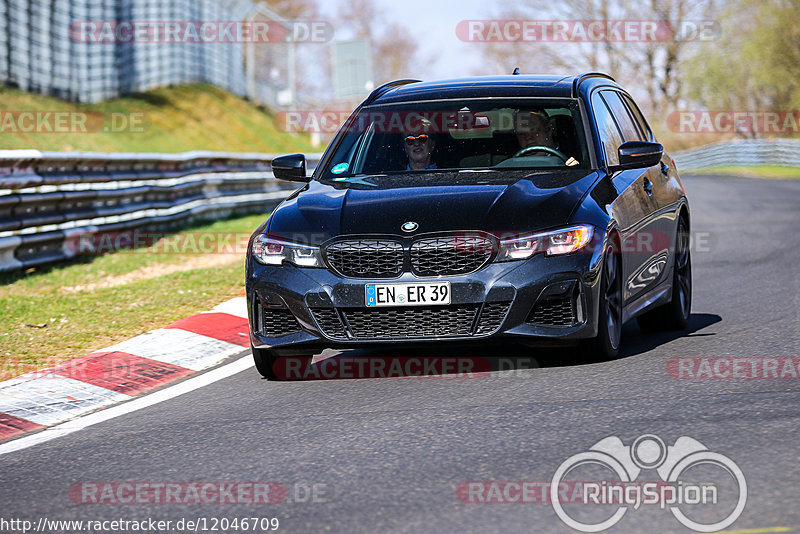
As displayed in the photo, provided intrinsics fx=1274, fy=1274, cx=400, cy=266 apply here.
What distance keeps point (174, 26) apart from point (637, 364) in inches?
1163

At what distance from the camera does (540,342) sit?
664 cm

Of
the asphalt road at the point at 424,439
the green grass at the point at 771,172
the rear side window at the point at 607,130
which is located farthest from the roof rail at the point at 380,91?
the green grass at the point at 771,172

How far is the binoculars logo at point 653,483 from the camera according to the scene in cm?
415

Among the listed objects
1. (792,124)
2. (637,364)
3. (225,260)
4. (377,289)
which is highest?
(377,289)

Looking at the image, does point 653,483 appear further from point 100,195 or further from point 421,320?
point 100,195

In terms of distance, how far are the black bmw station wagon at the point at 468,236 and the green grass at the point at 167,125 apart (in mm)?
16278

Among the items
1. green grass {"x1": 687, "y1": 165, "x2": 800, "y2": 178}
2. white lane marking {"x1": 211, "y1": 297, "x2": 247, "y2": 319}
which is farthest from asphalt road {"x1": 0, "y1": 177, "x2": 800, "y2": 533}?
green grass {"x1": 687, "y1": 165, "x2": 800, "y2": 178}

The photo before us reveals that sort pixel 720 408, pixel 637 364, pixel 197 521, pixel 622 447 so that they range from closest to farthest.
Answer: pixel 197 521
pixel 622 447
pixel 720 408
pixel 637 364

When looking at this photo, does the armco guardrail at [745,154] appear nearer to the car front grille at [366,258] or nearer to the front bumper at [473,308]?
the front bumper at [473,308]

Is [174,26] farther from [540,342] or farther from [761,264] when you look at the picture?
[540,342]

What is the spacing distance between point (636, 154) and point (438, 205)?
4.79ft

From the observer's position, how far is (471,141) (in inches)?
307

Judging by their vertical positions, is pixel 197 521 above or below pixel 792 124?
above

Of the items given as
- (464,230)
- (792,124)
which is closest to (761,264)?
(464,230)
